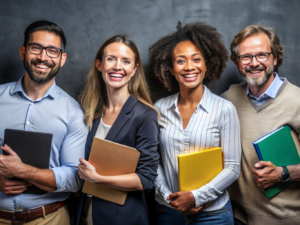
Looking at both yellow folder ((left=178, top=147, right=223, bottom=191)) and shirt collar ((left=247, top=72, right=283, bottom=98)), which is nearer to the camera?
yellow folder ((left=178, top=147, right=223, bottom=191))

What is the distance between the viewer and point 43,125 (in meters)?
1.81

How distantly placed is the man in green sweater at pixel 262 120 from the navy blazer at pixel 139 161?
28.2 inches

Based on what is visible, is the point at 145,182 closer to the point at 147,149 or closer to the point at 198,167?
the point at 147,149

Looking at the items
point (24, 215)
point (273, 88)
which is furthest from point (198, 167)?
point (24, 215)

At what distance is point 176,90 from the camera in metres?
2.30

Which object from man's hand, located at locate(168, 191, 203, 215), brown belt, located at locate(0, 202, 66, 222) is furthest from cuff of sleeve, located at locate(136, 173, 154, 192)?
brown belt, located at locate(0, 202, 66, 222)

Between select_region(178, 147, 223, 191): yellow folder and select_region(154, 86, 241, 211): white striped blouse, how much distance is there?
51 millimetres

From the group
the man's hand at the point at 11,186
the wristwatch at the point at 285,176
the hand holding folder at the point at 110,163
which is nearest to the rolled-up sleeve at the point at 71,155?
the hand holding folder at the point at 110,163

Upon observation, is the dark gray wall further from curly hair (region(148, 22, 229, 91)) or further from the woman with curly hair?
the woman with curly hair

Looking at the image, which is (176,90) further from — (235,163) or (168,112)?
(235,163)

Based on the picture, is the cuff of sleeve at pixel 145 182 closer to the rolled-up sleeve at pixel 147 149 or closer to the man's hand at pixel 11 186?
the rolled-up sleeve at pixel 147 149

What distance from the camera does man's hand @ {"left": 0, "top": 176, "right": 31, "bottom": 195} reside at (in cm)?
168

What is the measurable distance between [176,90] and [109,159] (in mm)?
935

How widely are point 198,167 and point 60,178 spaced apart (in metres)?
0.93
